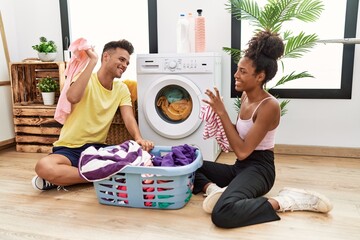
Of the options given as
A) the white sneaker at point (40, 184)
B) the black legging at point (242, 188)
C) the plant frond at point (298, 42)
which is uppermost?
the plant frond at point (298, 42)

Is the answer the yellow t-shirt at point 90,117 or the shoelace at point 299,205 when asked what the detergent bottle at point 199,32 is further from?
the shoelace at point 299,205

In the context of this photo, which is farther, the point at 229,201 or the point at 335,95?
the point at 335,95

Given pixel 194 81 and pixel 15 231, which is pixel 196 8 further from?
pixel 15 231

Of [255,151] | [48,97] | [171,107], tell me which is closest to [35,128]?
[48,97]

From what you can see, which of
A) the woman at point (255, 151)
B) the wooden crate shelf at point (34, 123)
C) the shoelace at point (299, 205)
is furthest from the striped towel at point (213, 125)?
the wooden crate shelf at point (34, 123)

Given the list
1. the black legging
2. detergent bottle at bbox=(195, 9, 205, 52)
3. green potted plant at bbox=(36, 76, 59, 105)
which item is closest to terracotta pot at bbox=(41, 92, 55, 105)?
green potted plant at bbox=(36, 76, 59, 105)

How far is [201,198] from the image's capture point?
1.80 m

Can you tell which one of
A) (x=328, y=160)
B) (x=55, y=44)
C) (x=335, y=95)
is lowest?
(x=328, y=160)

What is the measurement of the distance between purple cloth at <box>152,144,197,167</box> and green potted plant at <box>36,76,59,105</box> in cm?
143

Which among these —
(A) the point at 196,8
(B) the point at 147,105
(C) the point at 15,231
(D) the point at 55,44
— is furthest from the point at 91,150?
(D) the point at 55,44

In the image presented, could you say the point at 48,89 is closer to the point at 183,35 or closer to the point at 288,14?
the point at 183,35

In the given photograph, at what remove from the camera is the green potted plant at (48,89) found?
2.83 m

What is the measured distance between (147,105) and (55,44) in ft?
4.30

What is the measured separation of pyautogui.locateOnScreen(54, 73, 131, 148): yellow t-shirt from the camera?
6.61 ft
